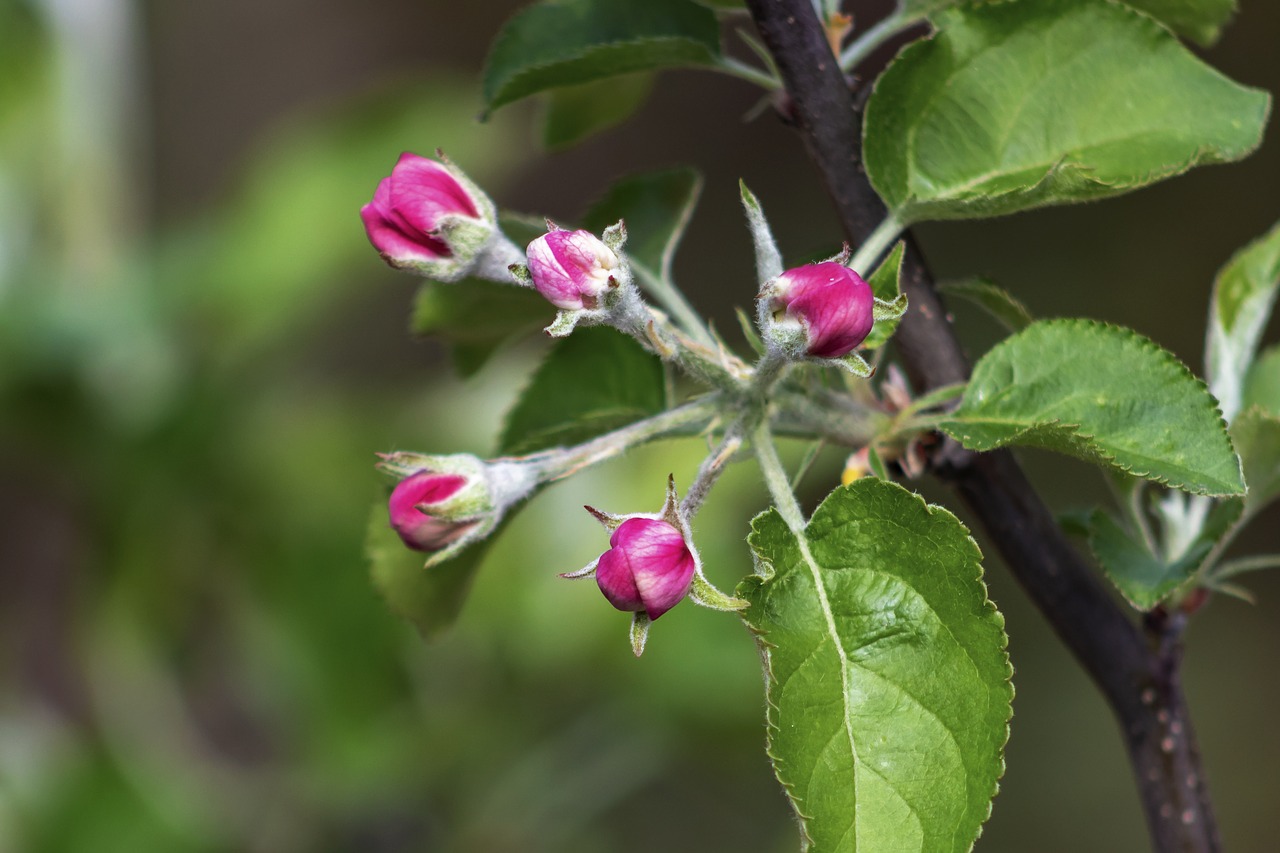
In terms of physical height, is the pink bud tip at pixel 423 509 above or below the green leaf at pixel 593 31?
below

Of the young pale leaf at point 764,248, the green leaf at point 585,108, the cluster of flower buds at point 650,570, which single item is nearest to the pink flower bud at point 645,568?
the cluster of flower buds at point 650,570

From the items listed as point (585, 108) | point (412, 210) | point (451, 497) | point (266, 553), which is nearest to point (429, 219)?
point (412, 210)

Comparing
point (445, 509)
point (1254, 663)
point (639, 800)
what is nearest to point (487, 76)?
point (445, 509)

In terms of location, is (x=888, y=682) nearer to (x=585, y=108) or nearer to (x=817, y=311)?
(x=817, y=311)

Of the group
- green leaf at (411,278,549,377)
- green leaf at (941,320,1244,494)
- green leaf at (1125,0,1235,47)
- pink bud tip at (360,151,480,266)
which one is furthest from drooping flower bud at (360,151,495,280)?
green leaf at (1125,0,1235,47)

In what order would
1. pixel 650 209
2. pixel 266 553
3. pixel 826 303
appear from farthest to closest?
pixel 266 553
pixel 650 209
pixel 826 303

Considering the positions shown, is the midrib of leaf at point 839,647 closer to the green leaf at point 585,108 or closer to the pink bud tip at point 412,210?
the pink bud tip at point 412,210
